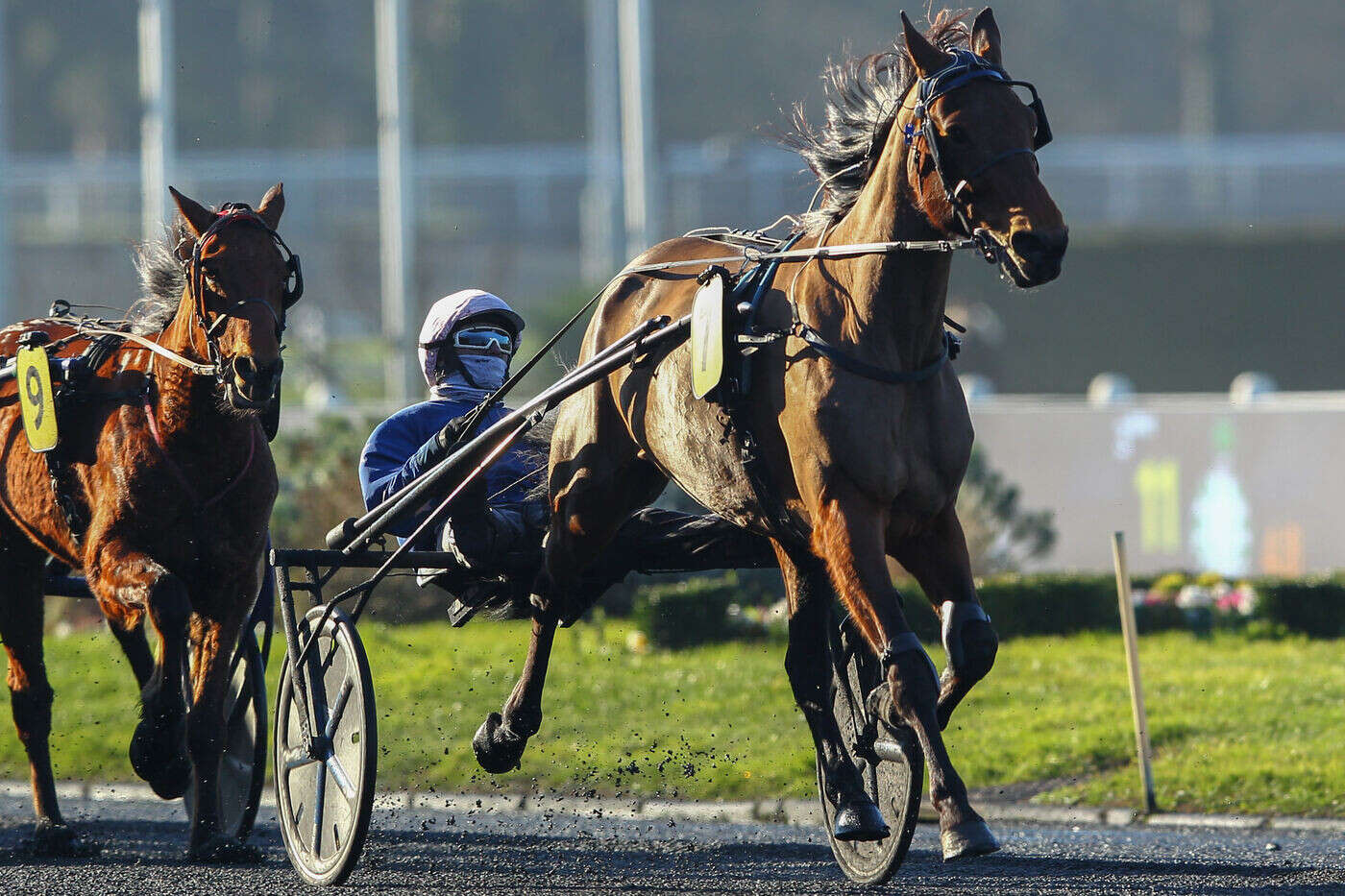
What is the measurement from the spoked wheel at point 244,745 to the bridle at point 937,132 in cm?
282

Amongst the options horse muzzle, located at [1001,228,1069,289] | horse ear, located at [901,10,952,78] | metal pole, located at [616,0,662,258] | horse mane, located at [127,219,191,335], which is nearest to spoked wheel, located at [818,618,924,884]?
horse muzzle, located at [1001,228,1069,289]

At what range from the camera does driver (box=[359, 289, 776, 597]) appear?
5512 mm

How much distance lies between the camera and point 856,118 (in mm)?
4766

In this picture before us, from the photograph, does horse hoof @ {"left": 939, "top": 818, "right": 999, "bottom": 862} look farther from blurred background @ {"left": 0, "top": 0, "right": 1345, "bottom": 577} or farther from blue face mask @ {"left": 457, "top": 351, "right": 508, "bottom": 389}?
blue face mask @ {"left": 457, "top": 351, "right": 508, "bottom": 389}

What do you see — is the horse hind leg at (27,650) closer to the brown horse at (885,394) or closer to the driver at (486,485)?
the driver at (486,485)

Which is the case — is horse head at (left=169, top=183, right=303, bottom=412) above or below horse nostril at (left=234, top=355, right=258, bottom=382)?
→ above

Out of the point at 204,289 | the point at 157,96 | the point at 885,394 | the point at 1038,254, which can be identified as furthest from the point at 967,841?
the point at 157,96

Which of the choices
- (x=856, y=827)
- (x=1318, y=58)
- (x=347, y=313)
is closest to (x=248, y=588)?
(x=856, y=827)

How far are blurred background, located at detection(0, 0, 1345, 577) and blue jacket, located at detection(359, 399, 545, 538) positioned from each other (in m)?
1.36

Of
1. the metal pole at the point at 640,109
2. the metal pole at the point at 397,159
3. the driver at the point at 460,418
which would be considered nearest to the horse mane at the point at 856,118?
the driver at the point at 460,418

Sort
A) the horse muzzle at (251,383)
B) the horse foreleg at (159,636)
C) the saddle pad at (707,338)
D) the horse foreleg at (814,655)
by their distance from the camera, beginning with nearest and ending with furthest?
the saddle pad at (707,338) < the horse muzzle at (251,383) < the horse foreleg at (814,655) < the horse foreleg at (159,636)

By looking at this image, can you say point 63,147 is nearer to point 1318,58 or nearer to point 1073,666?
point 1318,58

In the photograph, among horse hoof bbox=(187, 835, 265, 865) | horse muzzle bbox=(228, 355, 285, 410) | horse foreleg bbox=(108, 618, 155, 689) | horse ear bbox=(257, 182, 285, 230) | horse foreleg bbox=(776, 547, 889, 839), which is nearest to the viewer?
horse muzzle bbox=(228, 355, 285, 410)

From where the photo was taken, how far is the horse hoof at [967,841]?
4105 millimetres
